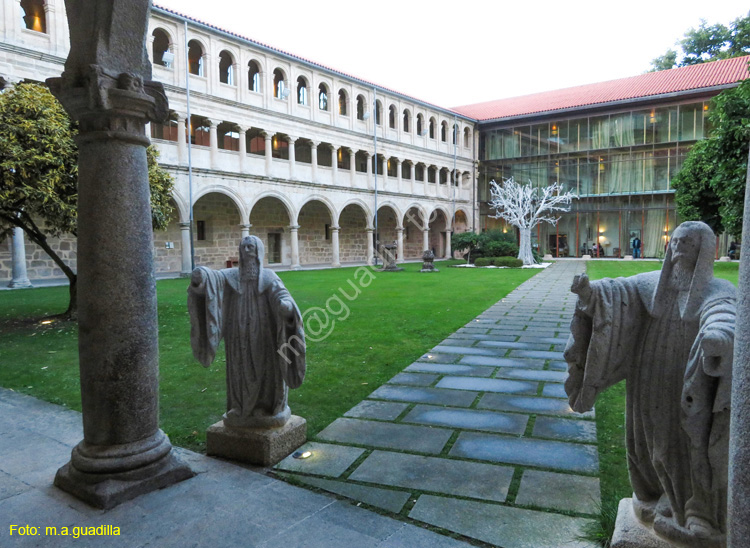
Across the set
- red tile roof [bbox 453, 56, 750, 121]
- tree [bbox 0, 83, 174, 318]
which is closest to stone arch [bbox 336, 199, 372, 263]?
red tile roof [bbox 453, 56, 750, 121]

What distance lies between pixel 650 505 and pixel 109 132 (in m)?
3.42

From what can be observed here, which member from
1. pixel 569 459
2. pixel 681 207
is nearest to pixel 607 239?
pixel 681 207

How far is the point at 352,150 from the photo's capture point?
27.1 m

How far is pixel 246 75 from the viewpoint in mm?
21938

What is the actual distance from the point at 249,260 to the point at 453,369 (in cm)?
316

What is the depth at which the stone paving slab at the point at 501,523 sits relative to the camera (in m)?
2.45

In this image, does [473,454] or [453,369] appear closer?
[473,454]

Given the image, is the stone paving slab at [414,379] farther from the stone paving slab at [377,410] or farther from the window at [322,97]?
the window at [322,97]

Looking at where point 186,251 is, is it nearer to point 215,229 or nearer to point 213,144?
point 215,229

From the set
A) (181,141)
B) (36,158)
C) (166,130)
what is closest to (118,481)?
(36,158)

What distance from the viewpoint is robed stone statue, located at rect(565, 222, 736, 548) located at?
1.80m

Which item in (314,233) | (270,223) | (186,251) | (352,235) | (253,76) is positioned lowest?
(186,251)

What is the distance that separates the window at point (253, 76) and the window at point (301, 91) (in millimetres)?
2217

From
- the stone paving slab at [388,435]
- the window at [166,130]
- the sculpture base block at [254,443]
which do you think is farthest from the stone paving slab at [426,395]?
the window at [166,130]
